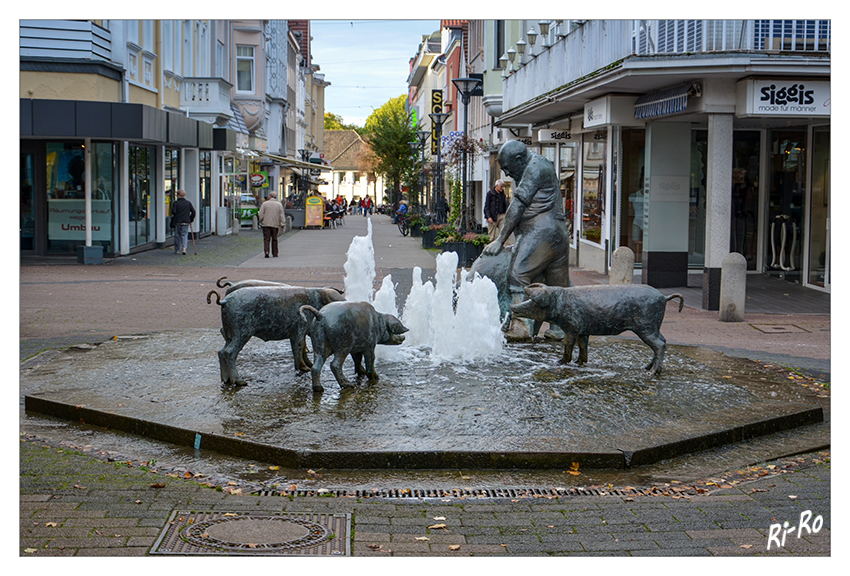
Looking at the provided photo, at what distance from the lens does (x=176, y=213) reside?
26.5 m

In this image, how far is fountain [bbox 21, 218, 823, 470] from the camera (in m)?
6.41

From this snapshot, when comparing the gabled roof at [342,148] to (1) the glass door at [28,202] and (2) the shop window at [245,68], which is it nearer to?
(2) the shop window at [245,68]

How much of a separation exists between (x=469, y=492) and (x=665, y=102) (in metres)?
11.8

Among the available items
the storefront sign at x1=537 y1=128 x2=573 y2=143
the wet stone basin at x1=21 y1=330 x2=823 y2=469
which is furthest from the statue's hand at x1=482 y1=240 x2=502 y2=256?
the storefront sign at x1=537 y1=128 x2=573 y2=143

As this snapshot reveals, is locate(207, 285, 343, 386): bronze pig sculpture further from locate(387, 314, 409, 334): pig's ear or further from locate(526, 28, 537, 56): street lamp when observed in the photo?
locate(526, 28, 537, 56): street lamp

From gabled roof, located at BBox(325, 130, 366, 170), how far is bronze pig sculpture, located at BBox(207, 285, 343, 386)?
124 metres

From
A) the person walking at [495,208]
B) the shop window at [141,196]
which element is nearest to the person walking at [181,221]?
the shop window at [141,196]

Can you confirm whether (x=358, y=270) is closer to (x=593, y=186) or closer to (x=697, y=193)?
(x=697, y=193)

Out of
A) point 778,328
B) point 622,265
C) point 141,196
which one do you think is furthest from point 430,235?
point 778,328

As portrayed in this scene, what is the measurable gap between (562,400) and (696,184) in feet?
44.2

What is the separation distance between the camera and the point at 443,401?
7.52 m

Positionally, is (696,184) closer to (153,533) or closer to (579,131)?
(579,131)

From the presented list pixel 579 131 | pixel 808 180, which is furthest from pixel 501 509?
pixel 579 131
